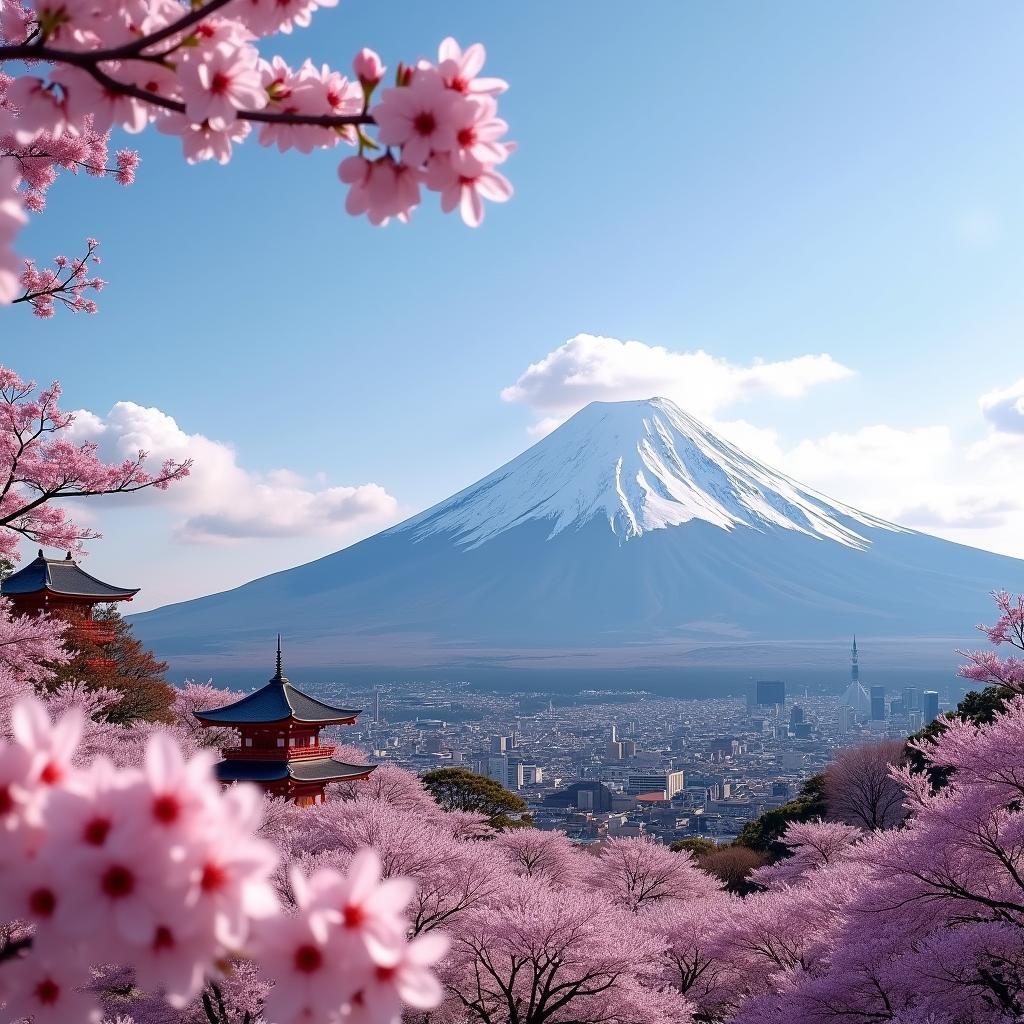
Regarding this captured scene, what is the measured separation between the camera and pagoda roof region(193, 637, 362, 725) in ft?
55.3

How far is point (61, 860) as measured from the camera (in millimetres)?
890

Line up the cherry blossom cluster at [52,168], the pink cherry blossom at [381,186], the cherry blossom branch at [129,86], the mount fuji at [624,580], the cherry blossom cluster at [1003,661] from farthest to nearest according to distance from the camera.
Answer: the mount fuji at [624,580], the cherry blossom cluster at [1003,661], the cherry blossom cluster at [52,168], the pink cherry blossom at [381,186], the cherry blossom branch at [129,86]

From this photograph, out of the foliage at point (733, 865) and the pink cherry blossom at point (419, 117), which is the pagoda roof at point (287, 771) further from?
the pink cherry blossom at point (419, 117)

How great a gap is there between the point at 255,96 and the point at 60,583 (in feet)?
67.2

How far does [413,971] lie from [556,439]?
147540 mm

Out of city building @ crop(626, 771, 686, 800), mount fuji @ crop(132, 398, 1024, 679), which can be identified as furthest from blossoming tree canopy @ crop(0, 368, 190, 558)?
mount fuji @ crop(132, 398, 1024, 679)

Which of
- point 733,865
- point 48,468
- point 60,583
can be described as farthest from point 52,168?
point 733,865

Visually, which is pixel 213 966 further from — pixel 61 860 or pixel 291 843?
pixel 291 843

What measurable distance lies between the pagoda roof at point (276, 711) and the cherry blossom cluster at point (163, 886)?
16608 mm

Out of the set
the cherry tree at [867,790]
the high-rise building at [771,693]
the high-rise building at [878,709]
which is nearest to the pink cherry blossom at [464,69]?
the cherry tree at [867,790]

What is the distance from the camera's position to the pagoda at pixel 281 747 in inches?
663

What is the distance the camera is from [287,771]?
1688 centimetres

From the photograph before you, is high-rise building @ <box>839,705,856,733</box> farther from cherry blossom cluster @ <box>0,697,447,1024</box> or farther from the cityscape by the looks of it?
cherry blossom cluster @ <box>0,697,447,1024</box>

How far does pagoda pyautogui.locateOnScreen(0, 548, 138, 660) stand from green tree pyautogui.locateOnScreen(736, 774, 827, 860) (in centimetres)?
1625
